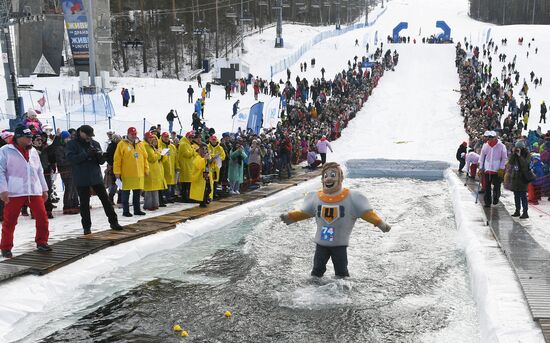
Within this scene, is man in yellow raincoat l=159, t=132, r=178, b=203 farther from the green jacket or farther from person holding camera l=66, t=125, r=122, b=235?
person holding camera l=66, t=125, r=122, b=235

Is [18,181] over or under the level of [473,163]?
over

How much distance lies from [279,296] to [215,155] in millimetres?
5856

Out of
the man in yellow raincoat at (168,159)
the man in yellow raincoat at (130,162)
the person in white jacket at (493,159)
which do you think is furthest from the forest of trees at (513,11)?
the man in yellow raincoat at (130,162)

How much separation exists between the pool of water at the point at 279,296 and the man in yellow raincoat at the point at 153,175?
5.20ft

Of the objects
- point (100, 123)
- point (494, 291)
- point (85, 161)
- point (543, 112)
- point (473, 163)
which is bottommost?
point (543, 112)

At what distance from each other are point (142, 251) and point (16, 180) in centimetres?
207

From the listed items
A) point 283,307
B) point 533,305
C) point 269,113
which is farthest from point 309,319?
point 269,113

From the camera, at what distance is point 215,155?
12133 mm

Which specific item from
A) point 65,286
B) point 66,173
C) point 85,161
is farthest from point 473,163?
point 65,286

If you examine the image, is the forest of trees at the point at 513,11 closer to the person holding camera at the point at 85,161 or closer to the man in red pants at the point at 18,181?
the person holding camera at the point at 85,161

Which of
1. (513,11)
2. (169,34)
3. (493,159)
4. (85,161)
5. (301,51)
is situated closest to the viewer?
(85,161)

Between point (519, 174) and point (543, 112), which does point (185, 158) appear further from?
point (543, 112)

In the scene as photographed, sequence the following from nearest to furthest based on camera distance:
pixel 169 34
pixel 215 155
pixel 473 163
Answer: pixel 215 155 < pixel 473 163 < pixel 169 34

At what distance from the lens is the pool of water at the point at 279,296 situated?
571 centimetres
